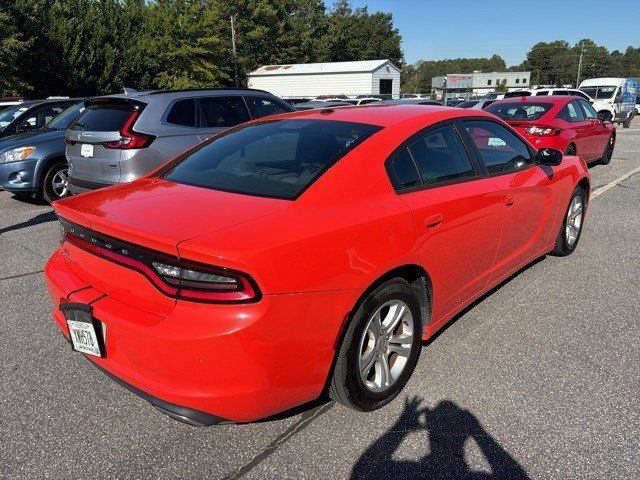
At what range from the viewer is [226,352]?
1.95 m

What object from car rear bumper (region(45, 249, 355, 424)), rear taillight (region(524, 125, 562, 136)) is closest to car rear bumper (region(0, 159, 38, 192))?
car rear bumper (region(45, 249, 355, 424))

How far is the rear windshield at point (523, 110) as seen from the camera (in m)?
9.18

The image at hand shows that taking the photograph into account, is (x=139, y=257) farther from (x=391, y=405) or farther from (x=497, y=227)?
(x=497, y=227)

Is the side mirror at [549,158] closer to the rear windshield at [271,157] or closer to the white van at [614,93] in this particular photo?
the rear windshield at [271,157]

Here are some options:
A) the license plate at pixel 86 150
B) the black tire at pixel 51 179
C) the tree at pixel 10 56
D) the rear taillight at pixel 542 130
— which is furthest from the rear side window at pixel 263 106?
the tree at pixel 10 56

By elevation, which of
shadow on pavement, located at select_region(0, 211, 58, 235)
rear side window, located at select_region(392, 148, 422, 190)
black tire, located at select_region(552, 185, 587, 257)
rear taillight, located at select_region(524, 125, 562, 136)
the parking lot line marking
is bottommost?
the parking lot line marking

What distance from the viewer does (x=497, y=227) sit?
3.39 meters

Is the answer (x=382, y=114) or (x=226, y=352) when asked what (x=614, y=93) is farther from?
(x=226, y=352)

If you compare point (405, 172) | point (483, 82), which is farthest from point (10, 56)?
point (483, 82)

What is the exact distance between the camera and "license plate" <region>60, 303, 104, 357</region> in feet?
7.36

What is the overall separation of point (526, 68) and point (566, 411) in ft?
563

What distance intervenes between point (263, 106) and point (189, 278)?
5.93 m

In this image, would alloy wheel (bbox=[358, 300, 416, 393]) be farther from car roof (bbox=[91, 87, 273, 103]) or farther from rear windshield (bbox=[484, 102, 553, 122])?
rear windshield (bbox=[484, 102, 553, 122])

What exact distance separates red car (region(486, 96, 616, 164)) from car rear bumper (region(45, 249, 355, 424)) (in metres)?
7.56
